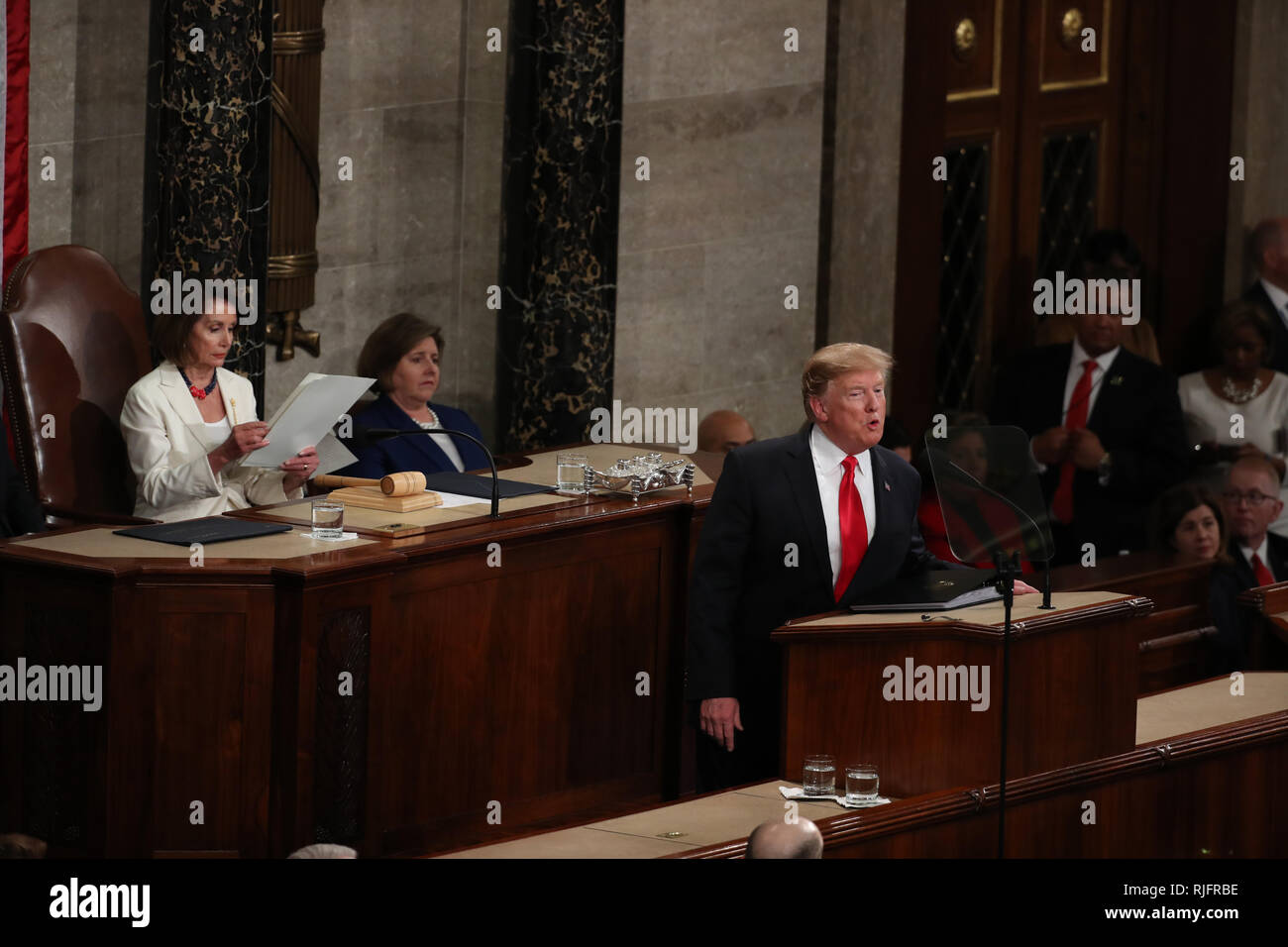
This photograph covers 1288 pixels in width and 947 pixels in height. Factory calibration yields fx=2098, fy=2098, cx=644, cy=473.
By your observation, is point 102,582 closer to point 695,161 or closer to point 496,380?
point 496,380

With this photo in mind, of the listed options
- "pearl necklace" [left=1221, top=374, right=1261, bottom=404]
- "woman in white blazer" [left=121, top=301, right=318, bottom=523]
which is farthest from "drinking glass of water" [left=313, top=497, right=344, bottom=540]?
"pearl necklace" [left=1221, top=374, right=1261, bottom=404]

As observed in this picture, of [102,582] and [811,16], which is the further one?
[811,16]

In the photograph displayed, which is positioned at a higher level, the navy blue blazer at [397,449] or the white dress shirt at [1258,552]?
the navy blue blazer at [397,449]

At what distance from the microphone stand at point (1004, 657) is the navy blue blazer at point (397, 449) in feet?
7.88

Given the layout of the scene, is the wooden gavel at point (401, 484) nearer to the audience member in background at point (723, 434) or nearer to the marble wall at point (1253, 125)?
the audience member in background at point (723, 434)

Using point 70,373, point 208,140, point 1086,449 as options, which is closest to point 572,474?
point 70,373

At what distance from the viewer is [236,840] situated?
202 inches

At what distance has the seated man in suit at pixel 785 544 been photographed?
17.2 ft

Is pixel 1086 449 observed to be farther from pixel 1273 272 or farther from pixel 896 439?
pixel 1273 272

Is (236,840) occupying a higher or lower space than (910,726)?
lower

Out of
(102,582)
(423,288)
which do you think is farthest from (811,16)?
(102,582)

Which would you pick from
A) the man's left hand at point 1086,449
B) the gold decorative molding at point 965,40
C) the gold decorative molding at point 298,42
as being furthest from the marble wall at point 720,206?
the man's left hand at point 1086,449

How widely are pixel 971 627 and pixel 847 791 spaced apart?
46 centimetres

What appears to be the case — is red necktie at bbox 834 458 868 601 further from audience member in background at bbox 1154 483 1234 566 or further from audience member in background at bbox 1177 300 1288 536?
A: audience member in background at bbox 1177 300 1288 536
